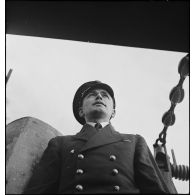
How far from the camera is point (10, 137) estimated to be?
291 cm

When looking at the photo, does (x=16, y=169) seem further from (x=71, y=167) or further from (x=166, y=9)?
(x=166, y=9)

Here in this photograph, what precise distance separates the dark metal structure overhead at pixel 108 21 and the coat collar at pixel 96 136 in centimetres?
104

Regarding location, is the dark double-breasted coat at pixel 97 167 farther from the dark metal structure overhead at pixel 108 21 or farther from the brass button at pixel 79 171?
the dark metal structure overhead at pixel 108 21

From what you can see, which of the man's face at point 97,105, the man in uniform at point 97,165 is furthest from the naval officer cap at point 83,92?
the man in uniform at point 97,165

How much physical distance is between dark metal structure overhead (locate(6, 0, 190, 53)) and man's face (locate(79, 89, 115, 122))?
60 centimetres

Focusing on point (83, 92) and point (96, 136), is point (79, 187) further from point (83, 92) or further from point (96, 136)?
point (83, 92)

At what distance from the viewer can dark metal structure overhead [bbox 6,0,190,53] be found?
285 cm

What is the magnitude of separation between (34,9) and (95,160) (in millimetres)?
1645

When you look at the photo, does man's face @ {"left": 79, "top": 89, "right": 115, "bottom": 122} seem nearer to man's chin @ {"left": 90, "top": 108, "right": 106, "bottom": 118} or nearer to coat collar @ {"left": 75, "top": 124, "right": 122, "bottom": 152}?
man's chin @ {"left": 90, "top": 108, "right": 106, "bottom": 118}

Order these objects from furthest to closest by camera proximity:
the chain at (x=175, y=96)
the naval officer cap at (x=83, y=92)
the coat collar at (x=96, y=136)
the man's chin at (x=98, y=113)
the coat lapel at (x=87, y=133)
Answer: the naval officer cap at (x=83, y=92)
the man's chin at (x=98, y=113)
the chain at (x=175, y=96)
the coat lapel at (x=87, y=133)
the coat collar at (x=96, y=136)

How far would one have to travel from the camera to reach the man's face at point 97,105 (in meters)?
3.04

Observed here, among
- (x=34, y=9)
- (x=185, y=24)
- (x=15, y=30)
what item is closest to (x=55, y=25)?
(x=34, y=9)

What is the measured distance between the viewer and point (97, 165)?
229 centimetres

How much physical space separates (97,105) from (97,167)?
94 cm
